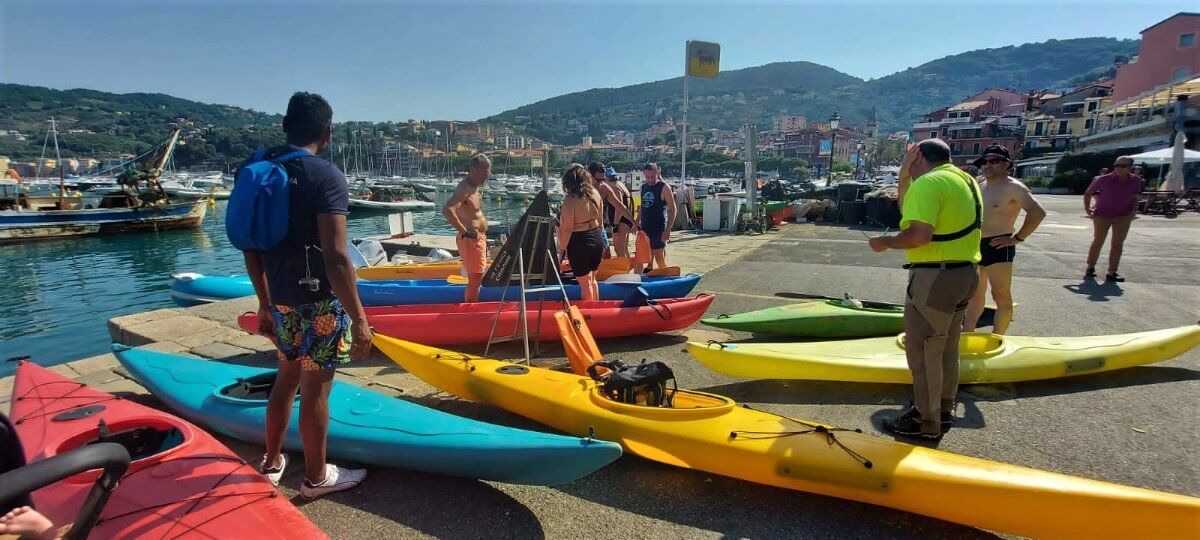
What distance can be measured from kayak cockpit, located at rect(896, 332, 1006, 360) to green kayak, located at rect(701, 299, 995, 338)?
0.90 metres

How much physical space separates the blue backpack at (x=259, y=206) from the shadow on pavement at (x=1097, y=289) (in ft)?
32.0

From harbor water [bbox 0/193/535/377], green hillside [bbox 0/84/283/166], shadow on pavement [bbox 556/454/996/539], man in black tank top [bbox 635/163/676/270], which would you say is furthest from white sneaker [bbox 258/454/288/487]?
green hillside [bbox 0/84/283/166]

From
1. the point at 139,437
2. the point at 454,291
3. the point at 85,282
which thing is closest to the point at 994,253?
the point at 454,291

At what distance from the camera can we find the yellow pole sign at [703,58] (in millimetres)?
17062

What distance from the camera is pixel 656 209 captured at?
845 centimetres

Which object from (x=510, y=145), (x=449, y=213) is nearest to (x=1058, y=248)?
(x=449, y=213)

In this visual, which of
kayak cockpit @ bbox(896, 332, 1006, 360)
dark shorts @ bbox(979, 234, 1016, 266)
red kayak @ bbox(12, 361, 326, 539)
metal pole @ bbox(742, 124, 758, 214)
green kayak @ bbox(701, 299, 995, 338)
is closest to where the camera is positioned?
red kayak @ bbox(12, 361, 326, 539)

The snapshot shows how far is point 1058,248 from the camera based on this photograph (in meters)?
12.1

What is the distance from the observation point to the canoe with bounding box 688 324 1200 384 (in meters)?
4.23

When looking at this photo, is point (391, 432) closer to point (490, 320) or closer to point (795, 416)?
point (490, 320)

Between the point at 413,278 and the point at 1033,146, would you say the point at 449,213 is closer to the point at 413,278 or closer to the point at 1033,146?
the point at 413,278

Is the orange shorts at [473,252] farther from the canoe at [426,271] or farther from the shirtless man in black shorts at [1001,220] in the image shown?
the shirtless man in black shorts at [1001,220]

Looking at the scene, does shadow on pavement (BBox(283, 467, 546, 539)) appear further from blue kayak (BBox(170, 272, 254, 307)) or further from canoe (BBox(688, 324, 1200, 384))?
blue kayak (BBox(170, 272, 254, 307))

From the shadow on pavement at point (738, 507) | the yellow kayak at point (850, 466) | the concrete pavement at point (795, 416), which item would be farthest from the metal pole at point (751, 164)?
the shadow on pavement at point (738, 507)
